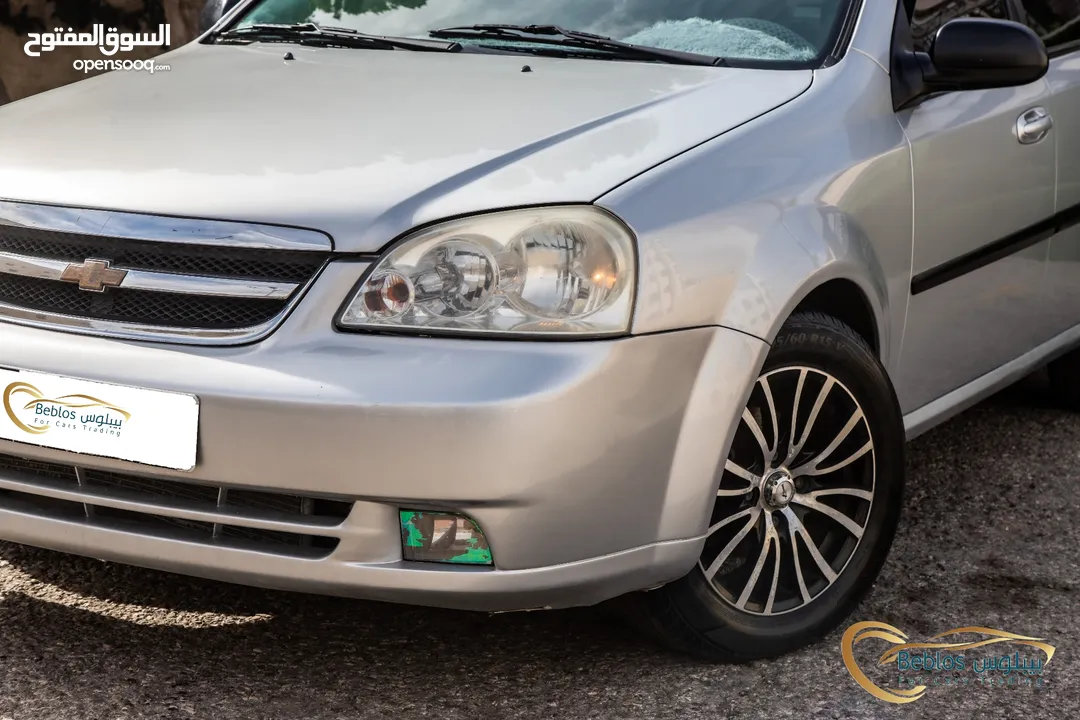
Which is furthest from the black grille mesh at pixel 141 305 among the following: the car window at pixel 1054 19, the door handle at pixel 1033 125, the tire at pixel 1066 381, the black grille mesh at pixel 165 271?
the tire at pixel 1066 381

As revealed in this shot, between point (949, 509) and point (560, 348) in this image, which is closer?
point (560, 348)

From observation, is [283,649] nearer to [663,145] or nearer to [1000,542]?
[663,145]

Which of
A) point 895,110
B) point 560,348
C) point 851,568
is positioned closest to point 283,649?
point 560,348

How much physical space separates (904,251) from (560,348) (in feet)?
3.53

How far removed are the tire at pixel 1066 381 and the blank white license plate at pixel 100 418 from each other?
321 cm

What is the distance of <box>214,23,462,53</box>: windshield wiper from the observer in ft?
10.3

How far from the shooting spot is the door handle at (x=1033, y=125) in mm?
3330

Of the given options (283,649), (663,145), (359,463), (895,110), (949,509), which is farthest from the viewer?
(949,509)

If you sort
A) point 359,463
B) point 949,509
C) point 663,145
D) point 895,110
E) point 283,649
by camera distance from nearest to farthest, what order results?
point 359,463 → point 663,145 → point 283,649 → point 895,110 → point 949,509

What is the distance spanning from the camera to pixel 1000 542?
3.40 m

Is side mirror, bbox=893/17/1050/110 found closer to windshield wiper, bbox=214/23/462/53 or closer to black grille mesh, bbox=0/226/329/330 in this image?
windshield wiper, bbox=214/23/462/53

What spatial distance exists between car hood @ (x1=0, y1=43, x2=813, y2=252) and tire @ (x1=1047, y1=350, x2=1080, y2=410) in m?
2.14

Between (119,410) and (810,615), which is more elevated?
(119,410)

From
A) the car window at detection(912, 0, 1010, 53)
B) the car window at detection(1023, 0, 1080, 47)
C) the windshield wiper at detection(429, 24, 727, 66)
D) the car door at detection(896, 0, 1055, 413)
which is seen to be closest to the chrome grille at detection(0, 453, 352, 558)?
the windshield wiper at detection(429, 24, 727, 66)
